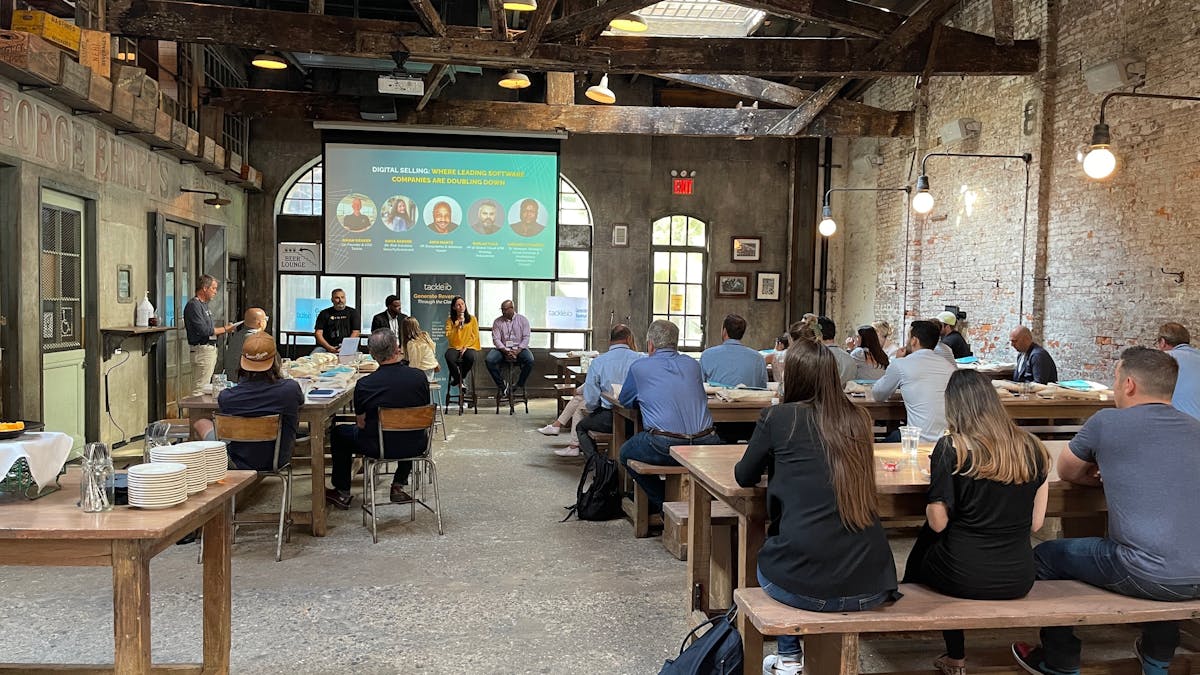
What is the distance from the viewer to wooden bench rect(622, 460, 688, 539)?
4.91 metres

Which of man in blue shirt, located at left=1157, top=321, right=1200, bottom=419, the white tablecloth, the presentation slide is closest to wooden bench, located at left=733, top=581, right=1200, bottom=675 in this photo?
man in blue shirt, located at left=1157, top=321, right=1200, bottom=419

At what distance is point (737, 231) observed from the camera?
13391mm

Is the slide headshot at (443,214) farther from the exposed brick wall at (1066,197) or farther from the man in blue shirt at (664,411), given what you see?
the man in blue shirt at (664,411)

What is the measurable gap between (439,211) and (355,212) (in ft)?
3.60

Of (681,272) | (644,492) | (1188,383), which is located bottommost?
(644,492)

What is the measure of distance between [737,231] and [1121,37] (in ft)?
21.4

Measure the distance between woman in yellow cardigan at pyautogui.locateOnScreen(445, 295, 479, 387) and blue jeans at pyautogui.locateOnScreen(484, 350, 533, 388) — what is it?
0.76 ft

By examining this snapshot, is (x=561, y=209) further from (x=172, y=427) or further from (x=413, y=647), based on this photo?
(x=413, y=647)

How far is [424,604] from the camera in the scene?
13.4 feet

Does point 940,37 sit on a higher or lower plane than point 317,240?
higher

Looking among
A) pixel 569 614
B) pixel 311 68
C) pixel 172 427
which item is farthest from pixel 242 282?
pixel 569 614

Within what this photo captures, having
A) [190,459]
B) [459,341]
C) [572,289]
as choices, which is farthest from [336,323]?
[190,459]

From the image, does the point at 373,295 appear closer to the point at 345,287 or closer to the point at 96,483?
the point at 345,287

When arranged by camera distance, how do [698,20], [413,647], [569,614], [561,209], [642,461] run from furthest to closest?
1. [561,209]
2. [698,20]
3. [642,461]
4. [569,614]
5. [413,647]
